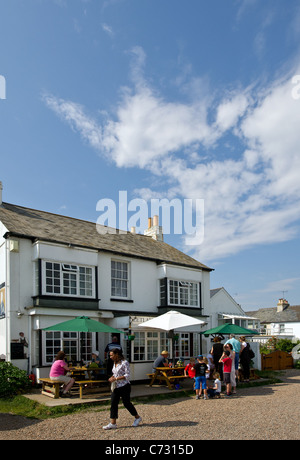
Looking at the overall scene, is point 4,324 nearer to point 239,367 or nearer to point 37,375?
point 37,375

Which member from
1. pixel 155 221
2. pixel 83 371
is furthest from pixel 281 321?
pixel 83 371

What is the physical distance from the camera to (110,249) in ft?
61.2

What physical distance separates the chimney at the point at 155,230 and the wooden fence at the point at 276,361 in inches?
350

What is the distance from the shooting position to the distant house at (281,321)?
45.7 metres

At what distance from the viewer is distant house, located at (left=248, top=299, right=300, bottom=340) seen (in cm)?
4572

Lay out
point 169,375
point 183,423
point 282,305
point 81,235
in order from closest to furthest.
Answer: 1. point 183,423
2. point 169,375
3. point 81,235
4. point 282,305

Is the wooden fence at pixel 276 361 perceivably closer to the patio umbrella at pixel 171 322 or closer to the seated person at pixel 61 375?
the patio umbrella at pixel 171 322

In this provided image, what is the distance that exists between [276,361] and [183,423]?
52.9 feet

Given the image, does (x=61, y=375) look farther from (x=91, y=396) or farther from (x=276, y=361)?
(x=276, y=361)

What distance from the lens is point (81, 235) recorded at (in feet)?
62.2

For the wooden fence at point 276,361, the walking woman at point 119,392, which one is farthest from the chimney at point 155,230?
Result: the walking woman at point 119,392

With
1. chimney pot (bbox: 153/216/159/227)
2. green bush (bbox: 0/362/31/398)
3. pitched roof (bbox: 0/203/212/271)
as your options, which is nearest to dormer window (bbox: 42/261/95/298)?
pitched roof (bbox: 0/203/212/271)
